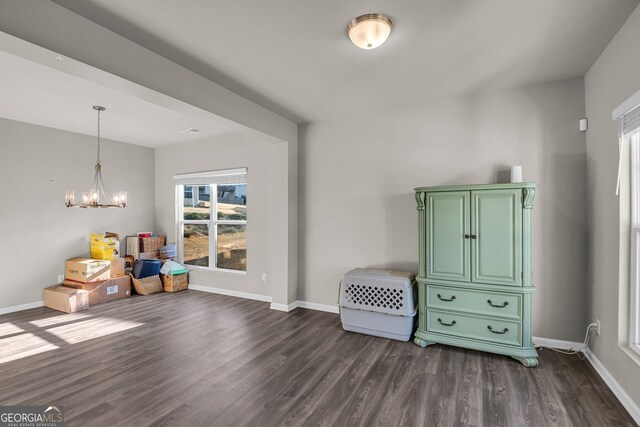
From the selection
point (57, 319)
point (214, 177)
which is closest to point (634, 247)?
point (214, 177)

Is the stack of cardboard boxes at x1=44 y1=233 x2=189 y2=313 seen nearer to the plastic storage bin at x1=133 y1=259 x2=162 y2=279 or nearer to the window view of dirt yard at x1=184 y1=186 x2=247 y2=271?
the plastic storage bin at x1=133 y1=259 x2=162 y2=279

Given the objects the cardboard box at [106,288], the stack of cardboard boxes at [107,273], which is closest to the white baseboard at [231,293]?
the stack of cardboard boxes at [107,273]

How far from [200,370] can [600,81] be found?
405 cm

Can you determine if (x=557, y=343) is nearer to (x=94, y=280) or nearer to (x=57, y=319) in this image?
(x=57, y=319)

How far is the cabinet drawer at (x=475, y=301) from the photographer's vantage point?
8.66 ft

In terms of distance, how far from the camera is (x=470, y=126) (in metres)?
3.22

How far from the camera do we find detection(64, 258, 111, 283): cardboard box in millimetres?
4352

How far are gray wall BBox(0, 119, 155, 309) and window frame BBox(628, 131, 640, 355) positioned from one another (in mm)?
6450

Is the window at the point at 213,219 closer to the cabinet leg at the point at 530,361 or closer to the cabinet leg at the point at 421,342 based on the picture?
the cabinet leg at the point at 421,342

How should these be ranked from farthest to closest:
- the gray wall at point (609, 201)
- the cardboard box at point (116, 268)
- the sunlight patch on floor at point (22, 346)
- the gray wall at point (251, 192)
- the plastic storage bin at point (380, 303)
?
the cardboard box at point (116, 268) < the gray wall at point (251, 192) < the plastic storage bin at point (380, 303) < the sunlight patch on floor at point (22, 346) < the gray wall at point (609, 201)

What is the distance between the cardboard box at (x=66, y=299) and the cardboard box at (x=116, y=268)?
1.64 feet

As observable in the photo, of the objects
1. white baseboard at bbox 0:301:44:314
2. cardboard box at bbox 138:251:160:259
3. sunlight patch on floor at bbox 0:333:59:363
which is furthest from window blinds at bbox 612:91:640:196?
white baseboard at bbox 0:301:44:314

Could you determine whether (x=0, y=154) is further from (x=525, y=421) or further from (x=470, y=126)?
(x=525, y=421)

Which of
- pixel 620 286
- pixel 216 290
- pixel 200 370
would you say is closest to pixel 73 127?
pixel 216 290
